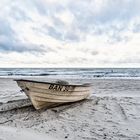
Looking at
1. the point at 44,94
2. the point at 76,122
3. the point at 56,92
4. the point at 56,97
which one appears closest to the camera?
the point at 76,122

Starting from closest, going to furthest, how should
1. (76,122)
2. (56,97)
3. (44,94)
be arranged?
(76,122) → (44,94) → (56,97)

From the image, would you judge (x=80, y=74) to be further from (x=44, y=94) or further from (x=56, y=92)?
(x=44, y=94)

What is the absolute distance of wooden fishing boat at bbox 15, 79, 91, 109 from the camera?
338 inches

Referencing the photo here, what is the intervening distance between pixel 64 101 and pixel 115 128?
340cm

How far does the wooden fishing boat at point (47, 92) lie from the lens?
858 centimetres

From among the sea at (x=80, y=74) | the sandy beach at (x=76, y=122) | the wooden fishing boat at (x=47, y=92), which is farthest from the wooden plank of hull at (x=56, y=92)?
the sea at (x=80, y=74)

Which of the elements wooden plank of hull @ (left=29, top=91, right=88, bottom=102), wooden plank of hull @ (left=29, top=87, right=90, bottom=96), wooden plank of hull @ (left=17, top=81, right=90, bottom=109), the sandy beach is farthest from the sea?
the sandy beach

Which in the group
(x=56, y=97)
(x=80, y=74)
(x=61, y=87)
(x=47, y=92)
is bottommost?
(x=56, y=97)

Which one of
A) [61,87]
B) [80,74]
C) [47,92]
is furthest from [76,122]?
[80,74]

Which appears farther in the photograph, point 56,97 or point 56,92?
point 56,97

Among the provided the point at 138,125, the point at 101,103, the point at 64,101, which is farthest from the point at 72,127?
the point at 101,103

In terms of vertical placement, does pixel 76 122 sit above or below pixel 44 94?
below

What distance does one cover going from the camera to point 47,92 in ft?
29.4

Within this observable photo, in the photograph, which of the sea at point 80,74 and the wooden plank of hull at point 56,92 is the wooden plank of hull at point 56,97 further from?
the sea at point 80,74
